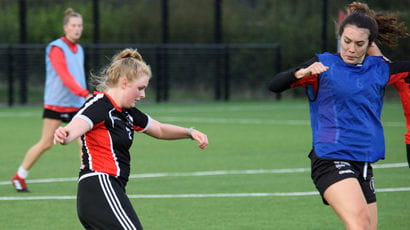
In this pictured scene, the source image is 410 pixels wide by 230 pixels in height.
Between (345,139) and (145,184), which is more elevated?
(345,139)

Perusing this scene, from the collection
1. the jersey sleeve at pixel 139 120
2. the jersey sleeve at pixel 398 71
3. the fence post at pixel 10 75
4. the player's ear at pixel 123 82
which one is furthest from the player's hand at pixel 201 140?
the fence post at pixel 10 75

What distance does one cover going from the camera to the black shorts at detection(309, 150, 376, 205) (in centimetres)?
555

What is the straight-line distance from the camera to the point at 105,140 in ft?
17.7

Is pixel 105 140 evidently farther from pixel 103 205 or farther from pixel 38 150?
pixel 38 150

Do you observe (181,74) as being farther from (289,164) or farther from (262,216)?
(262,216)

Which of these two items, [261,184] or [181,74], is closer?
[261,184]

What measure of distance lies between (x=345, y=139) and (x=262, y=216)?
281 cm

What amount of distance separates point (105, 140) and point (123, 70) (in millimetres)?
471

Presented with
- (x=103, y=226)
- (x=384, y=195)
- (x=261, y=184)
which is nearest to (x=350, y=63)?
(x=103, y=226)

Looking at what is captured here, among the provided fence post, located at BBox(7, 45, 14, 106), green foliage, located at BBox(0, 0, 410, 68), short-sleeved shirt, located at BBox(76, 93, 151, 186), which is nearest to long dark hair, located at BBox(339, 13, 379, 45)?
short-sleeved shirt, located at BBox(76, 93, 151, 186)

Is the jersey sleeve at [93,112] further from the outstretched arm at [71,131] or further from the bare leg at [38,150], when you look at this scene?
the bare leg at [38,150]

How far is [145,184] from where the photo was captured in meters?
10.3

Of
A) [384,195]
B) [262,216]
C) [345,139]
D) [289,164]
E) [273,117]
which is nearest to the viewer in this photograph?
[345,139]

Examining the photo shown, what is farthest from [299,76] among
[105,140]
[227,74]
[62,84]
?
[227,74]
